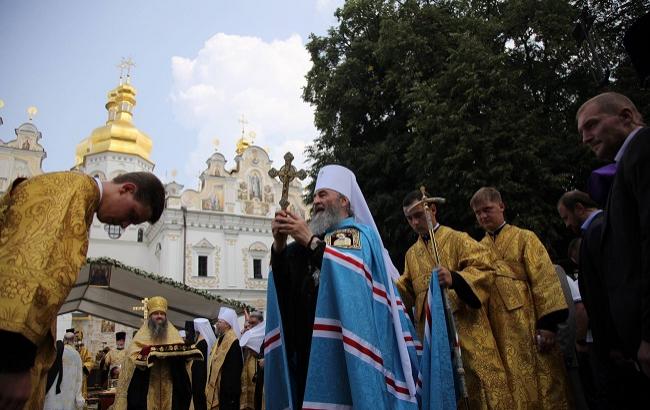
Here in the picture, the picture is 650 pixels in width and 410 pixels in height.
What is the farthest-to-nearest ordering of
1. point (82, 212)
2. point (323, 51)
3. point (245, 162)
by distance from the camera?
point (245, 162) < point (323, 51) < point (82, 212)

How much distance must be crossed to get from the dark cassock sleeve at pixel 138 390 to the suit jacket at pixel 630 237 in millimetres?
6288

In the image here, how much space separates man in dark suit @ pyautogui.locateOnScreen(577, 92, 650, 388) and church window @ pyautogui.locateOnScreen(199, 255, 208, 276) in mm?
34631

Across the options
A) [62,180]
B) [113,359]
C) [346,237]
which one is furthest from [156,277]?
[62,180]

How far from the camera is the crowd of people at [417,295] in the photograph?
7.59 feet

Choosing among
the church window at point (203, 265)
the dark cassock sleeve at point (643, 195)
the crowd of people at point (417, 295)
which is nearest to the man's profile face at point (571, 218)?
the crowd of people at point (417, 295)

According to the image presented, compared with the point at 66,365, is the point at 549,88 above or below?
above

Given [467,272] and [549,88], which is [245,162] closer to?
[549,88]

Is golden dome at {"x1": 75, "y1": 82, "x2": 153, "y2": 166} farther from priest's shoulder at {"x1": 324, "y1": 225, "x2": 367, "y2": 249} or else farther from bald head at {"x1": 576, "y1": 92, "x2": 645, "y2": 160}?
bald head at {"x1": 576, "y1": 92, "x2": 645, "y2": 160}

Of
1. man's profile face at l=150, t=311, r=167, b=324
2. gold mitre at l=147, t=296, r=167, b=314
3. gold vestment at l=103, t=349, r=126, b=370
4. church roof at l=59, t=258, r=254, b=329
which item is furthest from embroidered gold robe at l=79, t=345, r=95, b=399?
man's profile face at l=150, t=311, r=167, b=324

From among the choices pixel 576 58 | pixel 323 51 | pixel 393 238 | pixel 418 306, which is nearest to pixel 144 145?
pixel 323 51

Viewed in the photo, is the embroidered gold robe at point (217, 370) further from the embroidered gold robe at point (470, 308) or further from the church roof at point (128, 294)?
the church roof at point (128, 294)

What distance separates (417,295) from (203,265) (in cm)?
3239

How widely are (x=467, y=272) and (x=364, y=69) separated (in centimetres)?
1386

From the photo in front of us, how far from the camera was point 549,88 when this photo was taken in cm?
1462
